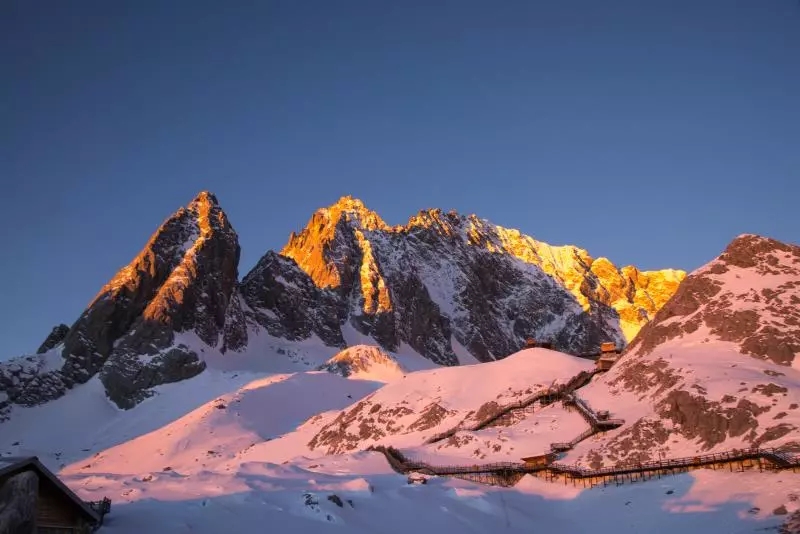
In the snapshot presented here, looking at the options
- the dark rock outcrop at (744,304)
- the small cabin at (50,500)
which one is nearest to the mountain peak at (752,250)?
the dark rock outcrop at (744,304)

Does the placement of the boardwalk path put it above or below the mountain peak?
below

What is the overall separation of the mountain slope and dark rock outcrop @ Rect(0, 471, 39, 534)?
45.3 metres

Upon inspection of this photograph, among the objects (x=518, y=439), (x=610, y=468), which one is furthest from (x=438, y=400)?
(x=610, y=468)

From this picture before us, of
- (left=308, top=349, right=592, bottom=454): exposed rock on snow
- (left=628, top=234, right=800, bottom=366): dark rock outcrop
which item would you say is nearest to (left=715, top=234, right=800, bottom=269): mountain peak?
(left=628, top=234, right=800, bottom=366): dark rock outcrop

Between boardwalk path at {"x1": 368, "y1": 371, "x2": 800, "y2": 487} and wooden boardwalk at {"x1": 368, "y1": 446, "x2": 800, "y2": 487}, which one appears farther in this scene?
boardwalk path at {"x1": 368, "y1": 371, "x2": 800, "y2": 487}

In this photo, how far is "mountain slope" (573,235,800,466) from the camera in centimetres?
5516

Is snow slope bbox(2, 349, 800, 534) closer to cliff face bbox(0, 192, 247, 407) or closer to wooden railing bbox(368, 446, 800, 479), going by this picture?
wooden railing bbox(368, 446, 800, 479)

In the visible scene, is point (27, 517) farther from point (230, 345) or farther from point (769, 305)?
point (230, 345)

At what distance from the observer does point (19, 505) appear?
715 inches

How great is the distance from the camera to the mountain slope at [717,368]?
2172 inches

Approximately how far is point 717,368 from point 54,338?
176719 millimetres

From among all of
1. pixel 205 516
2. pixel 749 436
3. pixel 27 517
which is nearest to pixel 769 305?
pixel 749 436

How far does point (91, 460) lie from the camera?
395 ft

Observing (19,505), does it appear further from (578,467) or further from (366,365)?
(366,365)
